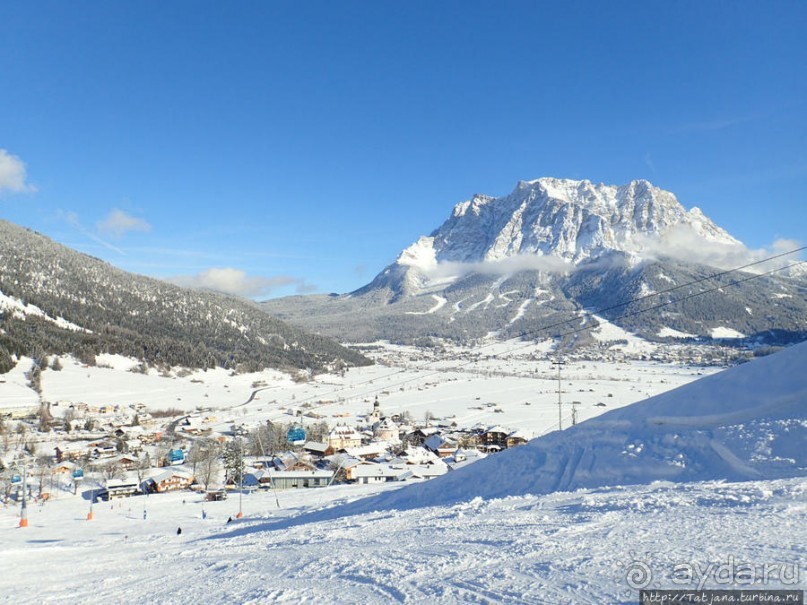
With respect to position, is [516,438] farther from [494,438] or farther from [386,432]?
[386,432]

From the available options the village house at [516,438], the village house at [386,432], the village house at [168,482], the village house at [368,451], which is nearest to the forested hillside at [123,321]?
the village house at [386,432]

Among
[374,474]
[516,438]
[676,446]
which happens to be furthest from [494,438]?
[676,446]

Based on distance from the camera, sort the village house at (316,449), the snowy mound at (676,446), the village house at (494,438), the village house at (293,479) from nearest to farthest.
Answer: the snowy mound at (676,446) → the village house at (293,479) → the village house at (494,438) → the village house at (316,449)

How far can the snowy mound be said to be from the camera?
10.2 m

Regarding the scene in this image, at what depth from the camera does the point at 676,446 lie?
1124 cm

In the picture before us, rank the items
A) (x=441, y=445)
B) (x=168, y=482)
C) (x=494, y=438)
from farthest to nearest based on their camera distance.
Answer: (x=494, y=438)
(x=441, y=445)
(x=168, y=482)

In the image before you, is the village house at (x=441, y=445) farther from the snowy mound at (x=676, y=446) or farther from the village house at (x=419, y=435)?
the snowy mound at (x=676, y=446)

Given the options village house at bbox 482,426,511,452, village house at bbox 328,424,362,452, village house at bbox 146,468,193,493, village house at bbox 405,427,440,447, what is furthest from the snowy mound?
village house at bbox 405,427,440,447

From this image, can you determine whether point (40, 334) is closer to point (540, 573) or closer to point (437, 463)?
point (437, 463)

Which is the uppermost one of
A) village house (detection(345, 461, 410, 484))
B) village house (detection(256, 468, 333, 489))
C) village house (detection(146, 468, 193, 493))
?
village house (detection(345, 461, 410, 484))

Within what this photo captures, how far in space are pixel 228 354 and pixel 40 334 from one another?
40773 millimetres

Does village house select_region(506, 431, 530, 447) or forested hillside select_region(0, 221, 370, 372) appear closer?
village house select_region(506, 431, 530, 447)

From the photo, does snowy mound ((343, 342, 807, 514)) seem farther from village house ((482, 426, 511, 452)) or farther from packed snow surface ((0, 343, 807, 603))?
village house ((482, 426, 511, 452))

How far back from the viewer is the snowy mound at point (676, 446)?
10203 mm
